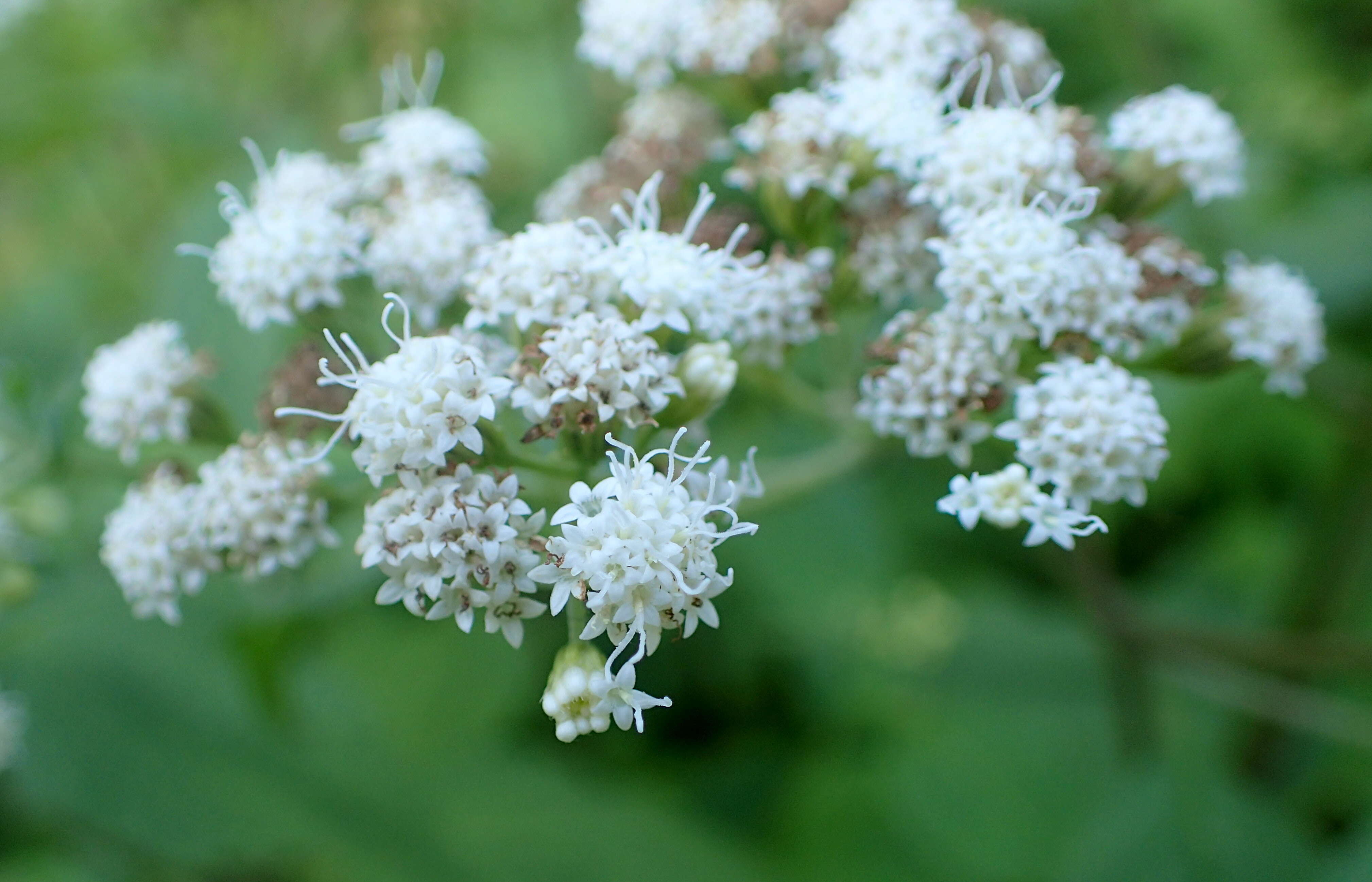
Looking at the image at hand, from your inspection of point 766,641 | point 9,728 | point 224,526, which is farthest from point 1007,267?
point 9,728

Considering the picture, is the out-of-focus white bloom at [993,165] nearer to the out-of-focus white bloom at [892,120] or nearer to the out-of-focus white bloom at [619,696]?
the out-of-focus white bloom at [892,120]

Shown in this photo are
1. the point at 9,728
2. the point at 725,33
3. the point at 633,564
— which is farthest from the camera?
the point at 9,728

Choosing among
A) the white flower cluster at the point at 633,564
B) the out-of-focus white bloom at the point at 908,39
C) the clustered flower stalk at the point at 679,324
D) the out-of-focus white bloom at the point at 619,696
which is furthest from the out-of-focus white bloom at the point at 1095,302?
the out-of-focus white bloom at the point at 619,696

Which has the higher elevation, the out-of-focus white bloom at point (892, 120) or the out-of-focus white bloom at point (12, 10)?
the out-of-focus white bloom at point (12, 10)

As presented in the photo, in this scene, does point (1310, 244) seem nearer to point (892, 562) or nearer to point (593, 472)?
point (892, 562)

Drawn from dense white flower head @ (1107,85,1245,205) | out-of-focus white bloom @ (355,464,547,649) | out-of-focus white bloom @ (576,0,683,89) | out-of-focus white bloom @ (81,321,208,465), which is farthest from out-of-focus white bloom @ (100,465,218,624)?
dense white flower head @ (1107,85,1245,205)

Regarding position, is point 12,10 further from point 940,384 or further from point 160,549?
point 940,384

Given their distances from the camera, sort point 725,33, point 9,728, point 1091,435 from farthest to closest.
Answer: point 9,728, point 725,33, point 1091,435
